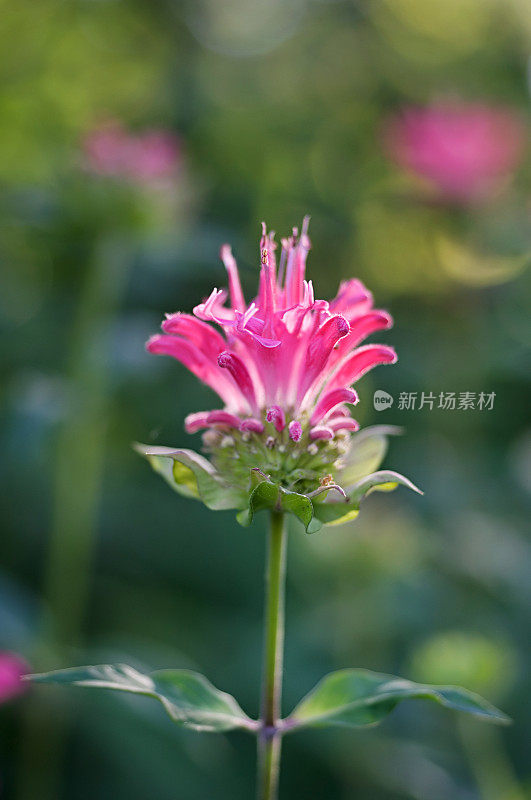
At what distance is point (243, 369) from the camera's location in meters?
0.77

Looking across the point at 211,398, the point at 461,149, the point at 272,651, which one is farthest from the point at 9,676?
the point at 461,149

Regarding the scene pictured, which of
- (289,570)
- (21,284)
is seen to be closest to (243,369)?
(289,570)

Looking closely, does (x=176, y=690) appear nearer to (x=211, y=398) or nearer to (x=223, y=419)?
(x=223, y=419)

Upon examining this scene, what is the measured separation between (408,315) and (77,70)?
7.15 feet

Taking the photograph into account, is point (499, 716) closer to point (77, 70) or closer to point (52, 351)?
point (52, 351)

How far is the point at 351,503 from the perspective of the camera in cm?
74

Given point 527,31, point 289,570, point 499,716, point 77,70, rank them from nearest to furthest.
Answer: point 499,716 → point 289,570 → point 77,70 → point 527,31

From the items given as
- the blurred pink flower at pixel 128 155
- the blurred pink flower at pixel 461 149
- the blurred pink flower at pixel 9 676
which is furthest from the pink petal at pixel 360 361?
the blurred pink flower at pixel 461 149

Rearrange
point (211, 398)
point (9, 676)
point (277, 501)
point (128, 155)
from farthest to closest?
1. point (211, 398)
2. point (128, 155)
3. point (9, 676)
4. point (277, 501)

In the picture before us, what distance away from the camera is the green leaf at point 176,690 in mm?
674

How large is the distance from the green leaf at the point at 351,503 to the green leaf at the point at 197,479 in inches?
3.2

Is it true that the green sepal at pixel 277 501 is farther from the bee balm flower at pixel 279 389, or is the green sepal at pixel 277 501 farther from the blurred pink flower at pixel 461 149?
the blurred pink flower at pixel 461 149

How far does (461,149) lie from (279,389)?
6.95ft

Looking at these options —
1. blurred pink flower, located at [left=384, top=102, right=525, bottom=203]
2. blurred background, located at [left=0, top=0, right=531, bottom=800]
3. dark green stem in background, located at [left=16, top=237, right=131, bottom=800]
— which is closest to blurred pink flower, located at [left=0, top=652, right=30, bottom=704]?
blurred background, located at [left=0, top=0, right=531, bottom=800]
